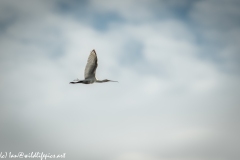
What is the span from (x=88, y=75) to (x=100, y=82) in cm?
418

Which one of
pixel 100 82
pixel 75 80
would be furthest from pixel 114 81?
pixel 75 80

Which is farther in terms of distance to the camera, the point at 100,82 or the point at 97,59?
the point at 100,82

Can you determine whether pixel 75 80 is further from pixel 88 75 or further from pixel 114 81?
pixel 114 81

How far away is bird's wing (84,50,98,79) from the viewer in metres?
73.3

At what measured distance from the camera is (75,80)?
75750 millimetres

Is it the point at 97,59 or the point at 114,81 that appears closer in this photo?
the point at 97,59

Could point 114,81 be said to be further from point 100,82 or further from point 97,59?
point 97,59

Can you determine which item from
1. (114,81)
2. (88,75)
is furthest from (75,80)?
(114,81)

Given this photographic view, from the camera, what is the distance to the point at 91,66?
7444cm

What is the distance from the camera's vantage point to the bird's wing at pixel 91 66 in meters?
73.3

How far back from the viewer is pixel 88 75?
75.9 m

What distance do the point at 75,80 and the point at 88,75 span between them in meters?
2.31

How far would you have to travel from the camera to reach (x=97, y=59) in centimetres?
7362

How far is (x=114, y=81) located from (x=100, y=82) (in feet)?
8.26
